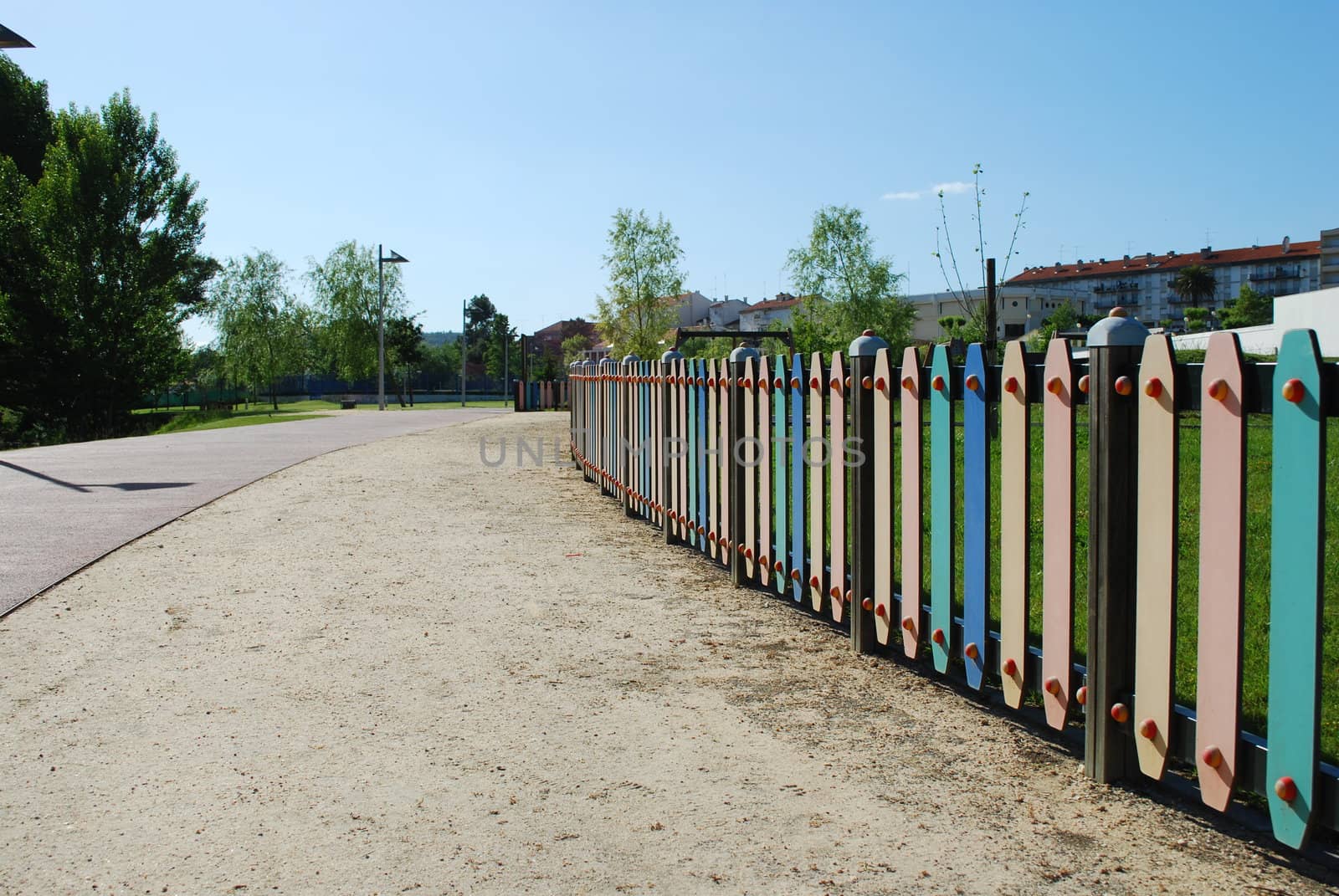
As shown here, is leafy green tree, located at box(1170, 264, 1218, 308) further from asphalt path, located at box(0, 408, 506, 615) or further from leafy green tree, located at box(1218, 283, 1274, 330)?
asphalt path, located at box(0, 408, 506, 615)

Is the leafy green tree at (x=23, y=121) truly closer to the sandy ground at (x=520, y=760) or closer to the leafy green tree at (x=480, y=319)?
the sandy ground at (x=520, y=760)

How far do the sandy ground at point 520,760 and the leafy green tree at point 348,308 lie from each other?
243ft

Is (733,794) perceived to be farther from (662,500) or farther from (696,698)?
(662,500)

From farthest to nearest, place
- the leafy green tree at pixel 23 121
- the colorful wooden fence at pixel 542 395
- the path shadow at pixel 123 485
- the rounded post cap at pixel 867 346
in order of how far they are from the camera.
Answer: the colorful wooden fence at pixel 542 395
the leafy green tree at pixel 23 121
the path shadow at pixel 123 485
the rounded post cap at pixel 867 346

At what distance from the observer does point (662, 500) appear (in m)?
8.77

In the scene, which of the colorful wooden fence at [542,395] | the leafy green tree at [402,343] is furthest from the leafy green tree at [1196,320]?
the leafy green tree at [402,343]

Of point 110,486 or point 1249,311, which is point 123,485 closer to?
point 110,486

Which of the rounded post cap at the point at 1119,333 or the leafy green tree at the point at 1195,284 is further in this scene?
the leafy green tree at the point at 1195,284

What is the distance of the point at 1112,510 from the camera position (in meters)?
3.25

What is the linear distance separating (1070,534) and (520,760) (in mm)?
2071

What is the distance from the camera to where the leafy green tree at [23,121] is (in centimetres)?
4494

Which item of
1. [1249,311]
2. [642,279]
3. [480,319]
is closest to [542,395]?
[642,279]

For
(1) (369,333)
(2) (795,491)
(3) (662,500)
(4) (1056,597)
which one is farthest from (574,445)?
(1) (369,333)

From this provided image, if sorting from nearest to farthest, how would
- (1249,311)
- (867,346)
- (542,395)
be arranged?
(867,346), (542,395), (1249,311)
